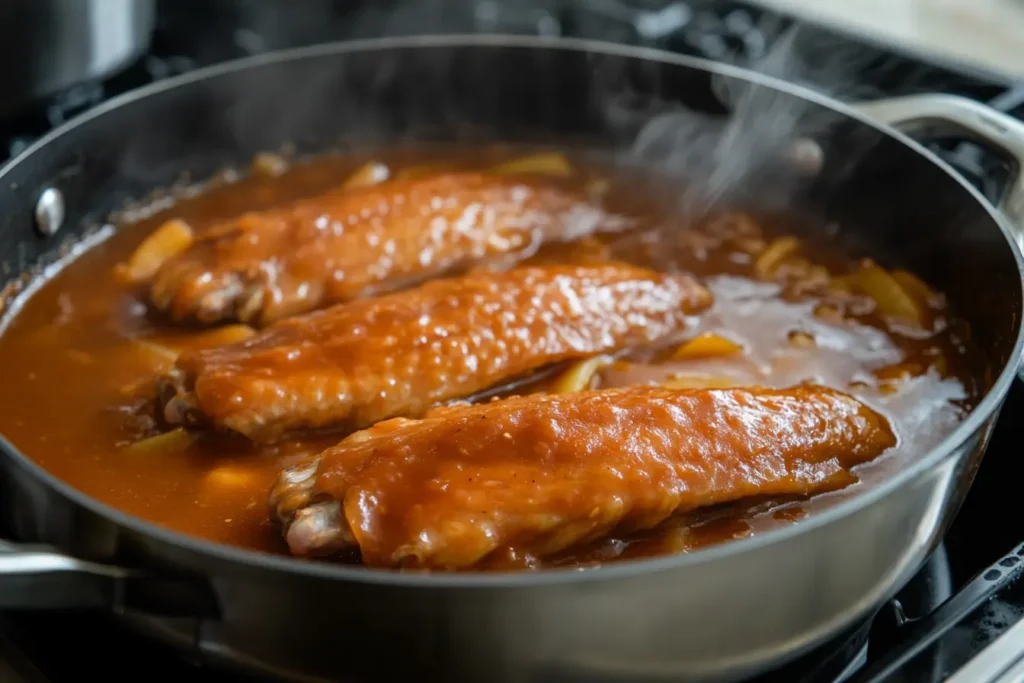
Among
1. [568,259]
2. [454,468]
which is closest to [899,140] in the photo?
[568,259]

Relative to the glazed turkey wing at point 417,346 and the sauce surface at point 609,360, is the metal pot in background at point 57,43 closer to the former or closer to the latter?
the sauce surface at point 609,360

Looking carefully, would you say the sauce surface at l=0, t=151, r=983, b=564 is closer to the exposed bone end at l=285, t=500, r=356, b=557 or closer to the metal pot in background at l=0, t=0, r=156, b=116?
the exposed bone end at l=285, t=500, r=356, b=557

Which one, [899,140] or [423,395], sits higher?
[899,140]

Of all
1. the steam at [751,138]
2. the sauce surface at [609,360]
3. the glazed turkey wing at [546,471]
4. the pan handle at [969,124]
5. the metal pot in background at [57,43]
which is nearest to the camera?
the glazed turkey wing at [546,471]

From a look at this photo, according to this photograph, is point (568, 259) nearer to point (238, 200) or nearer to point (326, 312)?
point (326, 312)

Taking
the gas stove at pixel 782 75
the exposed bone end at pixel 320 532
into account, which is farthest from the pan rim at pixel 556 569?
the gas stove at pixel 782 75

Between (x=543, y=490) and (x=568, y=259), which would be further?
(x=568, y=259)

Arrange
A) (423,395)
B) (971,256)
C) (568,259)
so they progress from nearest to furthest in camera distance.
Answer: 1. (423,395)
2. (971,256)
3. (568,259)
